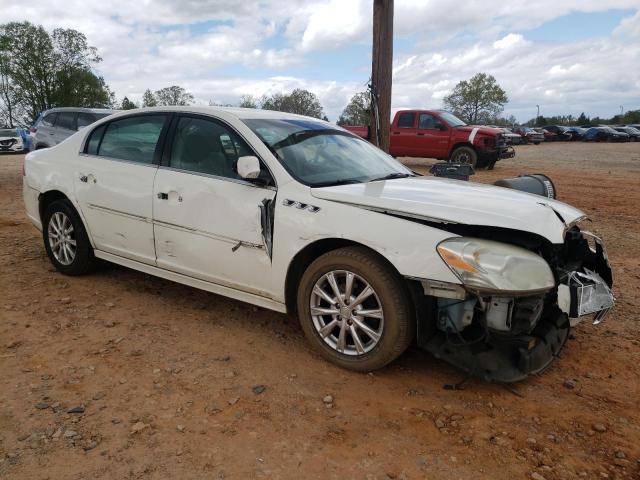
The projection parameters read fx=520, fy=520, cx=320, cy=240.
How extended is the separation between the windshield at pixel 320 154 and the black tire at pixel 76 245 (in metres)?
1.95

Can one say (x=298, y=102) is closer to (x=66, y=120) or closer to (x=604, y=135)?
(x=604, y=135)

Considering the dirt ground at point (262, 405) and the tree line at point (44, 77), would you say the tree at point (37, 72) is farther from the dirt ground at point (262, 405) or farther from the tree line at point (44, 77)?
the dirt ground at point (262, 405)

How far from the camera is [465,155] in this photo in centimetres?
1534

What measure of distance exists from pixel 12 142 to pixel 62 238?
889 inches

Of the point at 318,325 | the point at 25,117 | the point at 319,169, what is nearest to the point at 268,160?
the point at 319,169

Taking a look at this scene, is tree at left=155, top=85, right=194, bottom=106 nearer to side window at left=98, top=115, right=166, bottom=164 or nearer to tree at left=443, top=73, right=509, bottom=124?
tree at left=443, top=73, right=509, bottom=124

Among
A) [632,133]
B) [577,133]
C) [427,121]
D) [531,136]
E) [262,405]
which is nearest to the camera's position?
[262,405]

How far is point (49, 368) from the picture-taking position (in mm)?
3186

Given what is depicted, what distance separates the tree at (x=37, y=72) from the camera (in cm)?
5778

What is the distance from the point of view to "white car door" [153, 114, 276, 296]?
345cm

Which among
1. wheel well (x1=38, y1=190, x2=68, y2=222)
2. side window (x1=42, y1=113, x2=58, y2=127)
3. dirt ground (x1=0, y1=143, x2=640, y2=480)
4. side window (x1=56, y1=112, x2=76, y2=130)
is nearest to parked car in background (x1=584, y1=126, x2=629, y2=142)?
side window (x1=56, y1=112, x2=76, y2=130)

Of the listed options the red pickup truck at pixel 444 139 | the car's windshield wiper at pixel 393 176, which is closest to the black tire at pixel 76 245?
the car's windshield wiper at pixel 393 176

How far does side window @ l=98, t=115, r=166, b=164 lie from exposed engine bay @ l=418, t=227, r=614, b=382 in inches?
98.7

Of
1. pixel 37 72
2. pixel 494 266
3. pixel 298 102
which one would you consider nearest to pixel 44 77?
pixel 37 72
